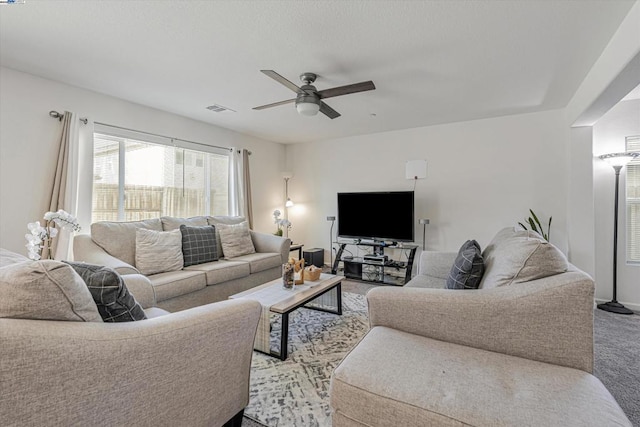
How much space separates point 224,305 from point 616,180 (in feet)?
14.0

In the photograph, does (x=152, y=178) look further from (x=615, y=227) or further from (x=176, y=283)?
(x=615, y=227)

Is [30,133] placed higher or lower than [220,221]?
higher

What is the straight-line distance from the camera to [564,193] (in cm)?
368

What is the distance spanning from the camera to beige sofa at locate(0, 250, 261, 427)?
77cm

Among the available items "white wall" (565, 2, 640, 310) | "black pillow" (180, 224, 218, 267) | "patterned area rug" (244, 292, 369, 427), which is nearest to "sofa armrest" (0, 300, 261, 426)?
"patterned area rug" (244, 292, 369, 427)

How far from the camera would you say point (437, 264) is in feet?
9.12

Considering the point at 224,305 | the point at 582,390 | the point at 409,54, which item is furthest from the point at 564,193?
the point at 224,305

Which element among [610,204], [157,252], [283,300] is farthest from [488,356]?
[610,204]

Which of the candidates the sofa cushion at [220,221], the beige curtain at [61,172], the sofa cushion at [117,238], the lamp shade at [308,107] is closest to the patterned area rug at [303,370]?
the sofa cushion at [220,221]

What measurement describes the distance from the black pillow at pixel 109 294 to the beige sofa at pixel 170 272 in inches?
29.7

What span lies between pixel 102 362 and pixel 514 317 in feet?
5.26

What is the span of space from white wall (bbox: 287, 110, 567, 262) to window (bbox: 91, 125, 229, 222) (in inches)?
78.3

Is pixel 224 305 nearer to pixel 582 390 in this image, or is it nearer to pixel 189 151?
pixel 582 390

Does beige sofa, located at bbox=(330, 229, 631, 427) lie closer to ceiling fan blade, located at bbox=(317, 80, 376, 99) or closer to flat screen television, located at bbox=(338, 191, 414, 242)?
ceiling fan blade, located at bbox=(317, 80, 376, 99)
